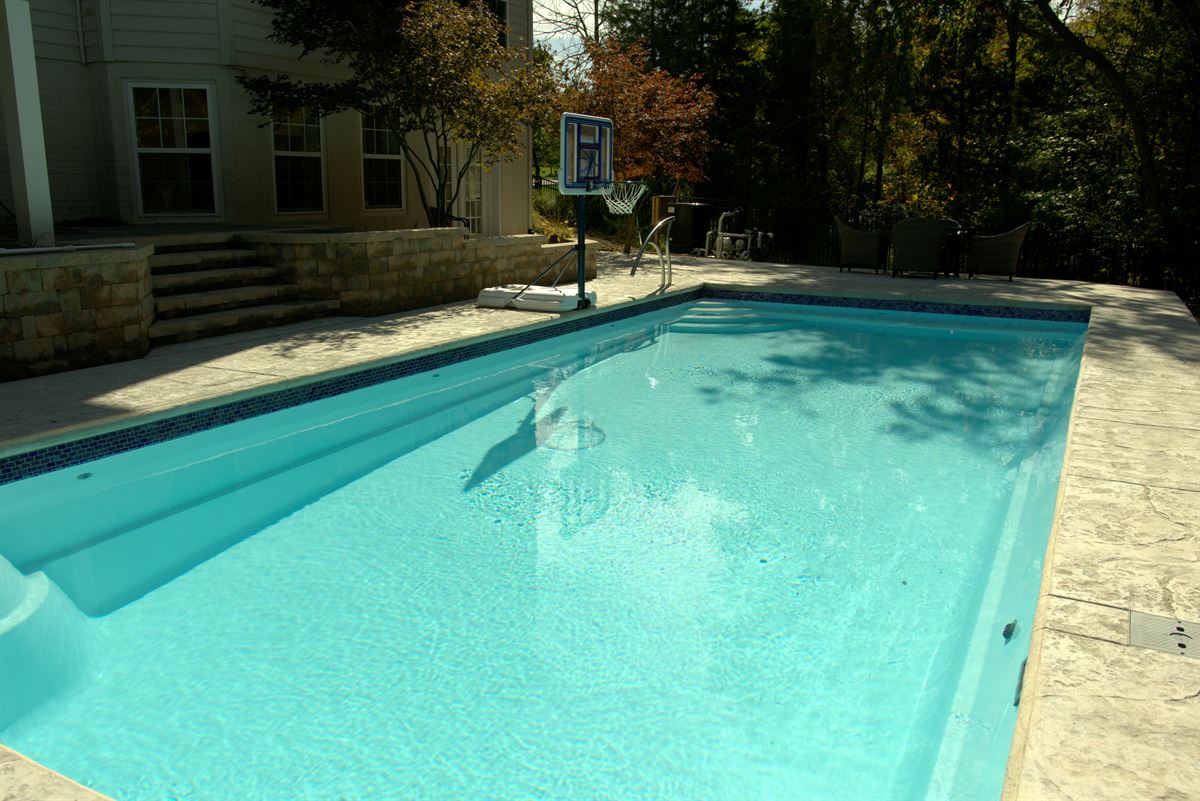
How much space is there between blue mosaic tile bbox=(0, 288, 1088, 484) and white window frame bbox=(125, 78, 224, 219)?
4.62 metres

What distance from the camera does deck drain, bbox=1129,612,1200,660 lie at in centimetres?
256

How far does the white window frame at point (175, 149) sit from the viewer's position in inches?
394

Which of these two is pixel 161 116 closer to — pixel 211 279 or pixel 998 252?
pixel 211 279

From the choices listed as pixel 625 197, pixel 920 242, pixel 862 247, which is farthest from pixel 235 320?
pixel 862 247

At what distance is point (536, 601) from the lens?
12.5 ft

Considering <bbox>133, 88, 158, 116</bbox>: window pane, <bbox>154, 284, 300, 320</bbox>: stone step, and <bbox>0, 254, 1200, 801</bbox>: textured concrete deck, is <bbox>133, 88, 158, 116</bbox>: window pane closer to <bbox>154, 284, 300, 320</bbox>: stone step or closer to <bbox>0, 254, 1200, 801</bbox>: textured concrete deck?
<bbox>154, 284, 300, 320</bbox>: stone step

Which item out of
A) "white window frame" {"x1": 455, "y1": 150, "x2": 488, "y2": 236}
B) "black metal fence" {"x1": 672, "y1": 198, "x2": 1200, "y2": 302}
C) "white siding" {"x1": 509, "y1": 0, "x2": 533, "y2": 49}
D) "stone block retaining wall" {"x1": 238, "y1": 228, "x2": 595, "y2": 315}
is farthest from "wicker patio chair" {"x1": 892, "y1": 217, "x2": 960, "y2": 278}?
"white siding" {"x1": 509, "y1": 0, "x2": 533, "y2": 49}

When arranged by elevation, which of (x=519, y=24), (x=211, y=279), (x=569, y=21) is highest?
(x=569, y=21)

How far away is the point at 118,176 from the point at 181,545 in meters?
7.26

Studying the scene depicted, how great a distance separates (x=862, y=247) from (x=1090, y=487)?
32.8ft

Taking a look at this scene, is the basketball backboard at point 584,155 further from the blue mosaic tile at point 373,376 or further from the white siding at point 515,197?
the white siding at point 515,197

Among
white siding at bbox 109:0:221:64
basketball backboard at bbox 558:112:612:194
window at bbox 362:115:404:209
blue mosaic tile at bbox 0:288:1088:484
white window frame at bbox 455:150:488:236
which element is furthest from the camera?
white window frame at bbox 455:150:488:236

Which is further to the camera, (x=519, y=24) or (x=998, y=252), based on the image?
(x=519, y=24)

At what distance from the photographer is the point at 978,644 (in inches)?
136
